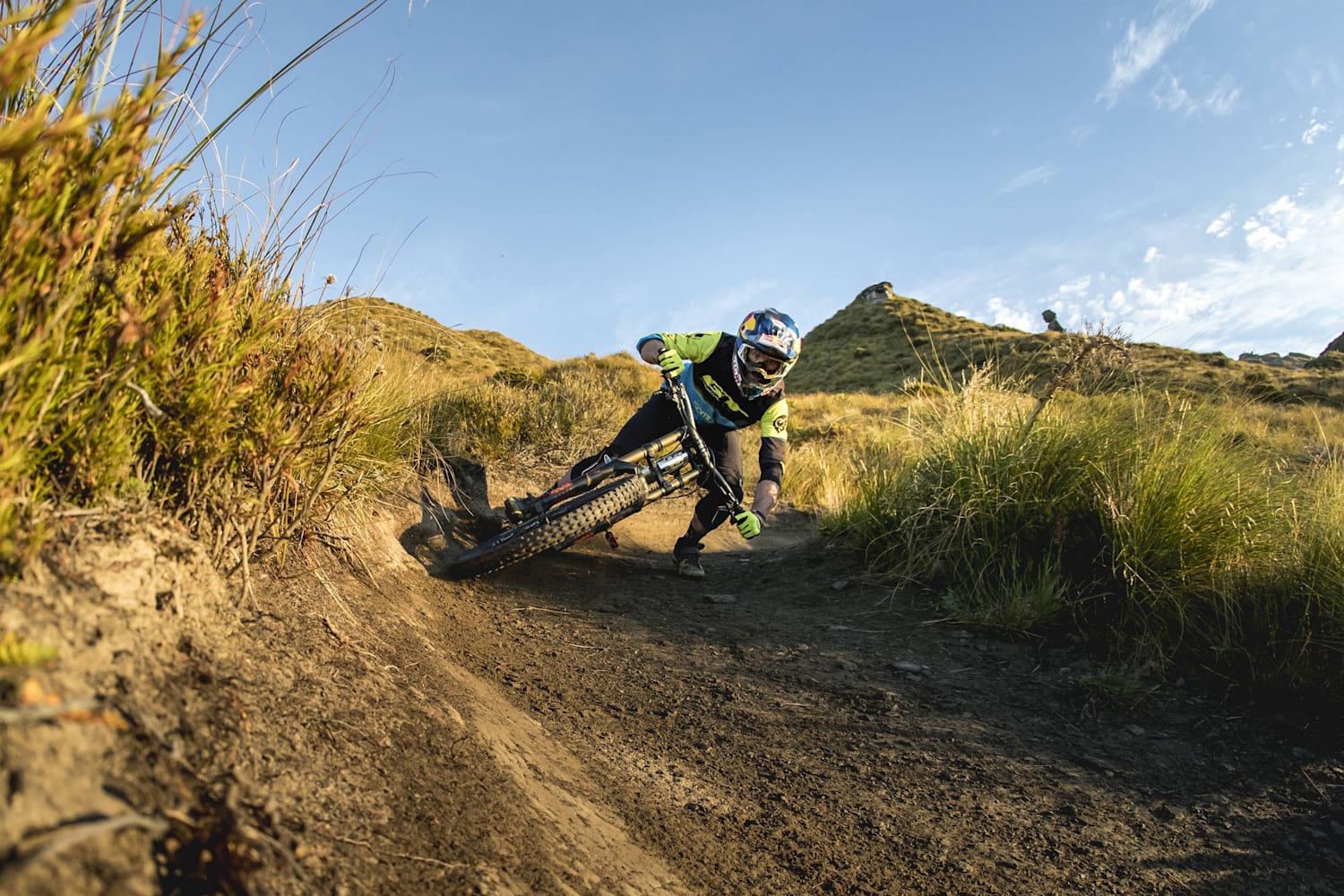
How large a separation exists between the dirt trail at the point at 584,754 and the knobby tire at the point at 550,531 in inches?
9.1

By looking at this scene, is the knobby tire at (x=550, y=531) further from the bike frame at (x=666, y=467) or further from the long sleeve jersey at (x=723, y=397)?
the long sleeve jersey at (x=723, y=397)

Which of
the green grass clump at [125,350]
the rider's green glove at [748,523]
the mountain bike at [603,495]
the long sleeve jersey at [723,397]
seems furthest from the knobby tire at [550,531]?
the green grass clump at [125,350]

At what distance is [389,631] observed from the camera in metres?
3.49

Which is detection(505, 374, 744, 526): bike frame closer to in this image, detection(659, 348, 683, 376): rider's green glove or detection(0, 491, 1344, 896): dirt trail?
detection(659, 348, 683, 376): rider's green glove

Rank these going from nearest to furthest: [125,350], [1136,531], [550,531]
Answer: [125,350] → [1136,531] → [550,531]

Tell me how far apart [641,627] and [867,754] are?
1.90 metres

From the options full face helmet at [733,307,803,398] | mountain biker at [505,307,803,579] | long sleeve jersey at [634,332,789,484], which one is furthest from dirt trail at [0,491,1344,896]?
full face helmet at [733,307,803,398]

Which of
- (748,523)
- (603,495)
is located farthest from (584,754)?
(748,523)

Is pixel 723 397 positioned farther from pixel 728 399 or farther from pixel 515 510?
pixel 515 510

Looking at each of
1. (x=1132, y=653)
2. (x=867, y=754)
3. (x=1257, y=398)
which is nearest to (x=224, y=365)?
(x=867, y=754)

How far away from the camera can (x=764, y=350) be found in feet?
18.2

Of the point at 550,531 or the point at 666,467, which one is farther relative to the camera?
the point at 666,467

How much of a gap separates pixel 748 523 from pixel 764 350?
53.9 inches

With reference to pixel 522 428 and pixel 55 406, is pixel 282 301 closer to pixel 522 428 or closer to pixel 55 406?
pixel 55 406
